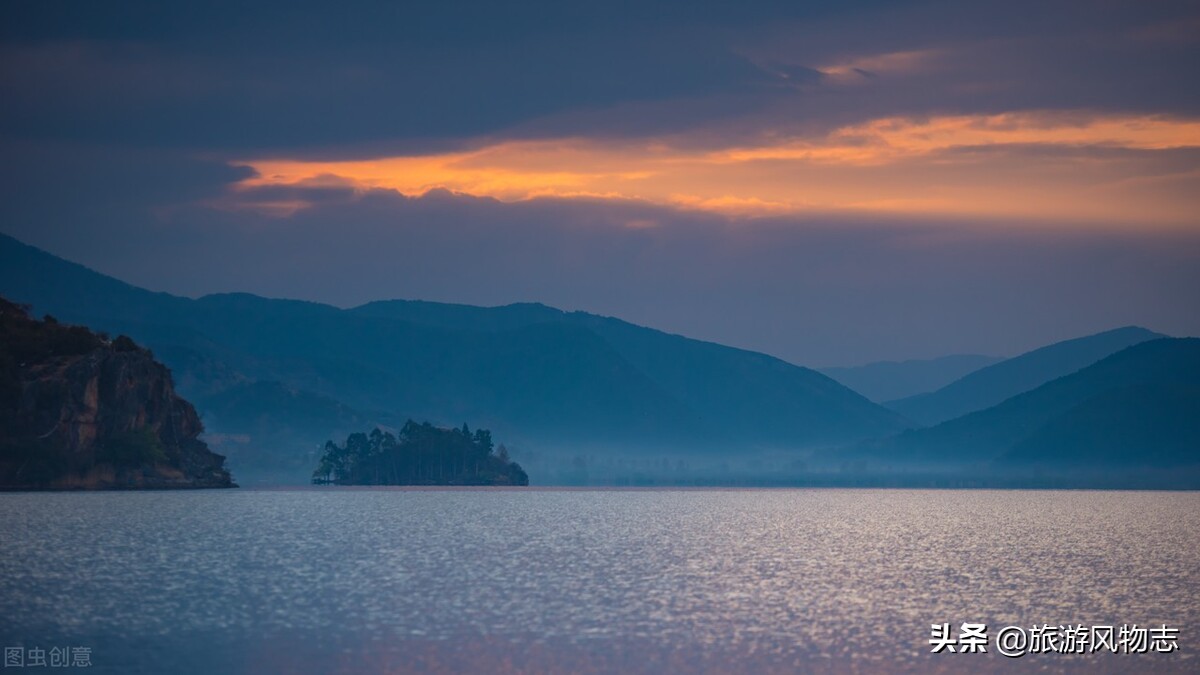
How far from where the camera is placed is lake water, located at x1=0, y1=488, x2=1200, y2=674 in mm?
63031

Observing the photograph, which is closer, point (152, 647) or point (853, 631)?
point (152, 647)

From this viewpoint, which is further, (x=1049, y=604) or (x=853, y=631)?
(x=1049, y=604)

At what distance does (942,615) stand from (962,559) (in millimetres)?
43343

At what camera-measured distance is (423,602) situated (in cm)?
8131

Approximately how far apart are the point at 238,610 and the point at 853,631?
3164 cm

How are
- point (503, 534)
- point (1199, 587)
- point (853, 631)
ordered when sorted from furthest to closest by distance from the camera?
point (503, 534) → point (1199, 587) → point (853, 631)

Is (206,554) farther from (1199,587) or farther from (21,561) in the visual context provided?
(1199,587)

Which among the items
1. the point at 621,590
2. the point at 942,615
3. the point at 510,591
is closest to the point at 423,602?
the point at 510,591

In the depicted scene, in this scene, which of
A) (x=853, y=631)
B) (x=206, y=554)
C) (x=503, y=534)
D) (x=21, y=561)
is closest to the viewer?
(x=853, y=631)

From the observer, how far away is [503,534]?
149250 millimetres

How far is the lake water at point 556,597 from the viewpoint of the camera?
63.0 meters

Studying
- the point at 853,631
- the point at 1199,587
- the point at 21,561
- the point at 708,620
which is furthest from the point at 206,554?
the point at 1199,587

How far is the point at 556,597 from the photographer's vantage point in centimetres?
8488

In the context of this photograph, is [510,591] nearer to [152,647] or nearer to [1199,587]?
[152,647]
